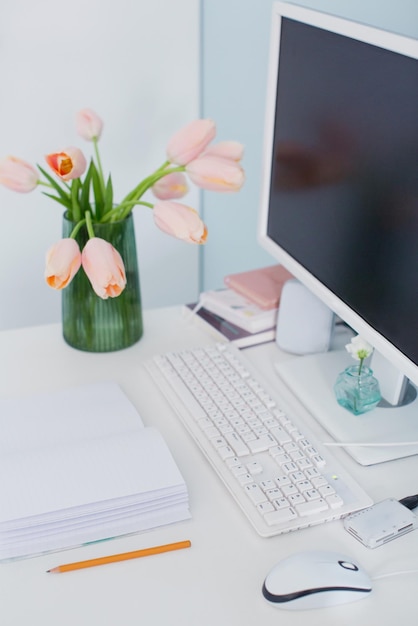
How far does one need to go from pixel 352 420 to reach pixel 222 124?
98cm

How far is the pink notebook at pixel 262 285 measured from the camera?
1314 millimetres

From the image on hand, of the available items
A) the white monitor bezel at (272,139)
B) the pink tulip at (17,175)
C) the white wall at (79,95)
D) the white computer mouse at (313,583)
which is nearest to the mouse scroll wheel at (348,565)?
the white computer mouse at (313,583)

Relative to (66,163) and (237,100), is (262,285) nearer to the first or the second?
(66,163)

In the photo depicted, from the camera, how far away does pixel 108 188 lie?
122cm

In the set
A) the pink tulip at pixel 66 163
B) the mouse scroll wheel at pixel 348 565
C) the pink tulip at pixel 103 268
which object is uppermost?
the pink tulip at pixel 66 163

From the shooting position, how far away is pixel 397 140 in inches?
36.2

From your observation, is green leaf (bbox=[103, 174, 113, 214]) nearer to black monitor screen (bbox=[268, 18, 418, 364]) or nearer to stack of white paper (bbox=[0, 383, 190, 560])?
black monitor screen (bbox=[268, 18, 418, 364])

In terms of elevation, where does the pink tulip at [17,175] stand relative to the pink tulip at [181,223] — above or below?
above

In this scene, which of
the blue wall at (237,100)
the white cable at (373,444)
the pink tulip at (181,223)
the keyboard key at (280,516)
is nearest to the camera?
the keyboard key at (280,516)

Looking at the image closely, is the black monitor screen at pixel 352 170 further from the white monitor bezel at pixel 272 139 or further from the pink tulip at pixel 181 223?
the pink tulip at pixel 181 223

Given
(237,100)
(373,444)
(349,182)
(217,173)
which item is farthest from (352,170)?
(237,100)

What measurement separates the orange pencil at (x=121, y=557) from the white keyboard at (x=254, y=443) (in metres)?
0.09

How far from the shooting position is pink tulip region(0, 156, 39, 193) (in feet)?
3.87

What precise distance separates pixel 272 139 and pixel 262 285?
246 mm
